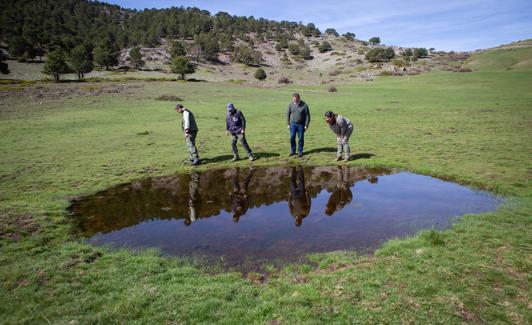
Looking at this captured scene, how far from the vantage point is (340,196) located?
467 inches

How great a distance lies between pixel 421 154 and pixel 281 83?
202ft

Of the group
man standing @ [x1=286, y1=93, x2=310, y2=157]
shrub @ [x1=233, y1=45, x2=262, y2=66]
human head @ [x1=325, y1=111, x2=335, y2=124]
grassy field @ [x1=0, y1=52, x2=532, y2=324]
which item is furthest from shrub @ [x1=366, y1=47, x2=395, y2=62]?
human head @ [x1=325, y1=111, x2=335, y2=124]

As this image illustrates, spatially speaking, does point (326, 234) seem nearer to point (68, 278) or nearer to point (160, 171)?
point (68, 278)

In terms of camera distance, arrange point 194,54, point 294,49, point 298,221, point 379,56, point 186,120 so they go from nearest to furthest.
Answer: point 298,221, point 186,120, point 379,56, point 194,54, point 294,49

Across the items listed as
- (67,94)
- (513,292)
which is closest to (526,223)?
(513,292)

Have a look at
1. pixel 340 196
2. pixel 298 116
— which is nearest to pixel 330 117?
pixel 298 116

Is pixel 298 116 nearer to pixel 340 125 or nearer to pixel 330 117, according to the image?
pixel 330 117

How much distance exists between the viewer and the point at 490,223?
8312mm

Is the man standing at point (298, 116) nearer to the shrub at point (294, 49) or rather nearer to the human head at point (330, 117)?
the human head at point (330, 117)

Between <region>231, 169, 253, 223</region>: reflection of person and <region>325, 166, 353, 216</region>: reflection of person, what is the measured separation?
114 inches

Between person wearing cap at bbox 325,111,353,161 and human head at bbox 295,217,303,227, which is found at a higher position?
person wearing cap at bbox 325,111,353,161

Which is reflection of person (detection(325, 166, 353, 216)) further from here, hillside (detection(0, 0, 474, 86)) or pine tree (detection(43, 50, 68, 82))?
pine tree (detection(43, 50, 68, 82))

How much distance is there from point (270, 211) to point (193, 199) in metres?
3.23

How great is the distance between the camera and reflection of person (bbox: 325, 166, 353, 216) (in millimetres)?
10773
